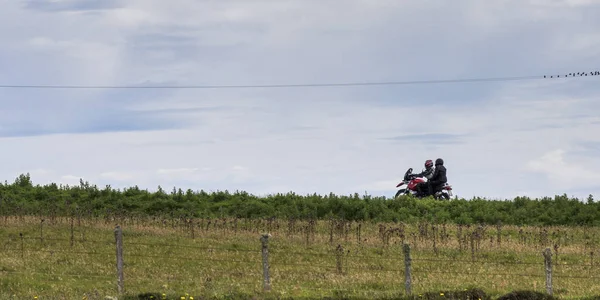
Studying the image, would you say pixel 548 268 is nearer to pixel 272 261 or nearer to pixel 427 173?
pixel 272 261

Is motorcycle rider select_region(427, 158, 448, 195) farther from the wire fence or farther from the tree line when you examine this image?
the wire fence

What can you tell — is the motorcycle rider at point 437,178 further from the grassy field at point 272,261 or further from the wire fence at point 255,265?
the wire fence at point 255,265

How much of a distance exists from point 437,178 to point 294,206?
9.12 meters

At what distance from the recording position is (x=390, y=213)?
43250mm

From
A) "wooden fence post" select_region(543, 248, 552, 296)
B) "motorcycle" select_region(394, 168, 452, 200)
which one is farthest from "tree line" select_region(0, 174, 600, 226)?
"wooden fence post" select_region(543, 248, 552, 296)

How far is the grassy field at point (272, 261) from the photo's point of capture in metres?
22.1

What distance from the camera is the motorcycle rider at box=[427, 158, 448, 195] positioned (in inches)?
1927

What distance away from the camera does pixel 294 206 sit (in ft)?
148

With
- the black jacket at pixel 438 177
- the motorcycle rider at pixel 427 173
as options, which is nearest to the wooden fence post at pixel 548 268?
the black jacket at pixel 438 177

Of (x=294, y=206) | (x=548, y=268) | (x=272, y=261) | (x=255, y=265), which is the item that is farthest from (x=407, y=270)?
(x=294, y=206)

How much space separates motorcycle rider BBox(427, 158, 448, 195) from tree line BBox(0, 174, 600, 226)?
2361mm

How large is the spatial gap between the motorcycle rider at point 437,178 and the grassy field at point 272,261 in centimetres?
1152

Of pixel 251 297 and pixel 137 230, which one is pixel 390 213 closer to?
pixel 137 230

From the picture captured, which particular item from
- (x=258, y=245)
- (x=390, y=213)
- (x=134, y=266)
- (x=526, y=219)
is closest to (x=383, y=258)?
(x=258, y=245)
